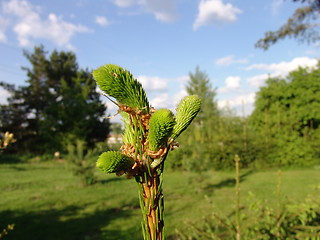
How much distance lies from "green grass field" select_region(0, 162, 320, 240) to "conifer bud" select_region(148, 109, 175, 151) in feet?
12.7

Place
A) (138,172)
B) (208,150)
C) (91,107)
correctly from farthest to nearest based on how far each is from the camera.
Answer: (91,107) → (208,150) → (138,172)

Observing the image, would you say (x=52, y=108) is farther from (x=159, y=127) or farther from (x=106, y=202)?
(x=159, y=127)

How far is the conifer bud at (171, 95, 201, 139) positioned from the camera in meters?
0.80

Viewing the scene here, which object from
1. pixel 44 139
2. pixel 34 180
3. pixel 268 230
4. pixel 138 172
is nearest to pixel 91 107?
pixel 44 139

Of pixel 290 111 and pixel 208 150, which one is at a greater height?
pixel 290 111

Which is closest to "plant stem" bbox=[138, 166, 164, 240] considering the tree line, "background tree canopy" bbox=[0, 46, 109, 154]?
the tree line

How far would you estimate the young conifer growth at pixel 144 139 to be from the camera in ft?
2.31

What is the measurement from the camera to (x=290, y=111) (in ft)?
56.2

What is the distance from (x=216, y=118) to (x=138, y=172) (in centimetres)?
1729

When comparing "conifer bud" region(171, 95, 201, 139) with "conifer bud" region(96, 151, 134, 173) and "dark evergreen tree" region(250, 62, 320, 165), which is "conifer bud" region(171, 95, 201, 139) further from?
"dark evergreen tree" region(250, 62, 320, 165)

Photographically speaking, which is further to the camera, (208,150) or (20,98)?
(20,98)

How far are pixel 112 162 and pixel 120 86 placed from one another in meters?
0.24

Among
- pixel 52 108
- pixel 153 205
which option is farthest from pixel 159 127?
pixel 52 108

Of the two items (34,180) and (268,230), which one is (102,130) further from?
(268,230)
